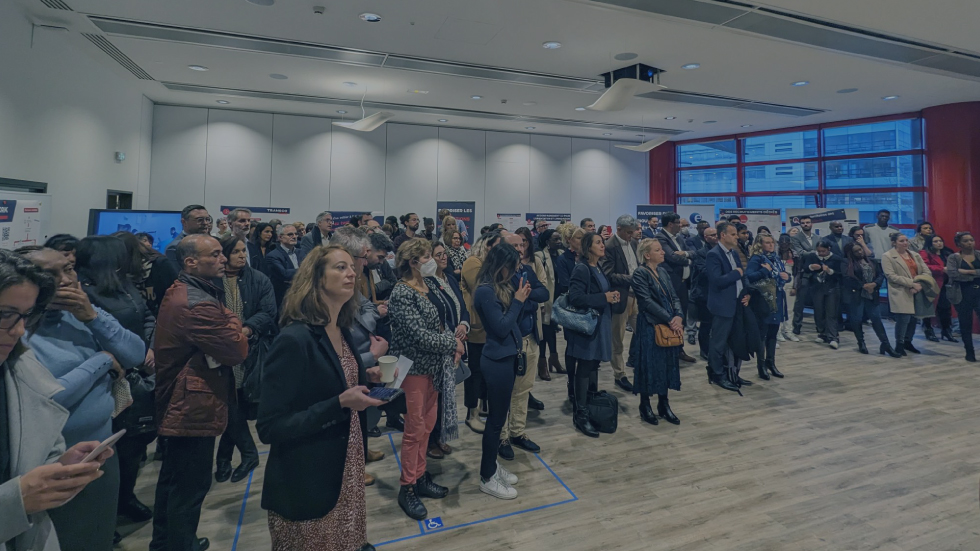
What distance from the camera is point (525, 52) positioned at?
6.08 meters

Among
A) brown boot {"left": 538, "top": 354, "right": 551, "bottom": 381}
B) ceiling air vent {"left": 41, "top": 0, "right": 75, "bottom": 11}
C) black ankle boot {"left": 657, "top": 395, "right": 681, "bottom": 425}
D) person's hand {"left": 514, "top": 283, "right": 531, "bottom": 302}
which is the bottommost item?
black ankle boot {"left": 657, "top": 395, "right": 681, "bottom": 425}

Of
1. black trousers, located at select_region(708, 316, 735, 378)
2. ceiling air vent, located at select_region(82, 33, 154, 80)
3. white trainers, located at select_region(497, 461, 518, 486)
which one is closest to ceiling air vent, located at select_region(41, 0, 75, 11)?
ceiling air vent, located at select_region(82, 33, 154, 80)

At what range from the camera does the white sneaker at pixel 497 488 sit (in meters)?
3.03

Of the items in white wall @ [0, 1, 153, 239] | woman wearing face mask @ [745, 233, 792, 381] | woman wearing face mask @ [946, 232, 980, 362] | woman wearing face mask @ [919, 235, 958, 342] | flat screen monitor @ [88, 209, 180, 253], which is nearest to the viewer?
white wall @ [0, 1, 153, 239]

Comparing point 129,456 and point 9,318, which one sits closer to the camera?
point 9,318

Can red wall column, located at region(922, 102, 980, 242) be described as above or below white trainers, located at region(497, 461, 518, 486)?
above

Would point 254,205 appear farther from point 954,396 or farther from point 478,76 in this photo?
point 954,396

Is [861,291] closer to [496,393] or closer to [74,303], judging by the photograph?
[496,393]

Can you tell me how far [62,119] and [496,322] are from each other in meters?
5.88

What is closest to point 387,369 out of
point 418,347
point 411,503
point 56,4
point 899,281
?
point 418,347

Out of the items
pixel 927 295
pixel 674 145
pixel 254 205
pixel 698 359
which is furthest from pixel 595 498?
pixel 674 145

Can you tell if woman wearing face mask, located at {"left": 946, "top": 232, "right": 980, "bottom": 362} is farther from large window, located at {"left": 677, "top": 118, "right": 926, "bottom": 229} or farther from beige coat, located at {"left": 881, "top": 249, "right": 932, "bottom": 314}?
large window, located at {"left": 677, "top": 118, "right": 926, "bottom": 229}

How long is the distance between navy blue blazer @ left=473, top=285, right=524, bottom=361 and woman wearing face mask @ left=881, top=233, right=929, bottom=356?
624cm

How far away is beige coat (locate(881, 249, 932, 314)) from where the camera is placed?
6344 mm
